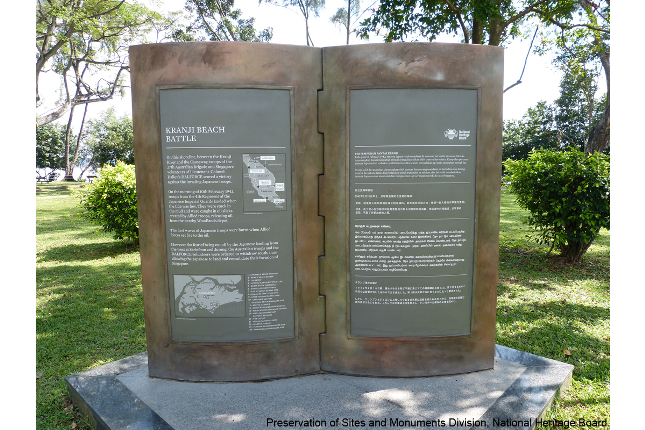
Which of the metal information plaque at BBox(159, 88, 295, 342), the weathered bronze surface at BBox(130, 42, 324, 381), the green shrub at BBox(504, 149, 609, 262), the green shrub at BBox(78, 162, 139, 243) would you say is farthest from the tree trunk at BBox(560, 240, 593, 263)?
the green shrub at BBox(78, 162, 139, 243)

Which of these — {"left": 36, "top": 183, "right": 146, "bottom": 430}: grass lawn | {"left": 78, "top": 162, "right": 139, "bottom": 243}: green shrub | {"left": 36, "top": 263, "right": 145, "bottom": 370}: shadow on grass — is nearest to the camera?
{"left": 36, "top": 183, "right": 146, "bottom": 430}: grass lawn

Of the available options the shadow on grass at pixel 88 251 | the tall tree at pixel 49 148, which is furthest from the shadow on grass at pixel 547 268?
the tall tree at pixel 49 148

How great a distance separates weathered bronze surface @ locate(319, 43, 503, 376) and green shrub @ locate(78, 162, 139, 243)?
7485 millimetres

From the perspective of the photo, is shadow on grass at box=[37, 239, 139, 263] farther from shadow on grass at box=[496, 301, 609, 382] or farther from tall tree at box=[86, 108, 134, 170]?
tall tree at box=[86, 108, 134, 170]

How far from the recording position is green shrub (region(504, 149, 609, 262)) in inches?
293

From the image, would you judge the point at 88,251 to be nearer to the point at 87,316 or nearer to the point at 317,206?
the point at 87,316

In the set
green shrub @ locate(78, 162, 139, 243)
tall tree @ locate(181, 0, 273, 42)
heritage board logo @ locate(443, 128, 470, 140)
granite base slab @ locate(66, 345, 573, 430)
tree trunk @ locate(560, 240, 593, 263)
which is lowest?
granite base slab @ locate(66, 345, 573, 430)

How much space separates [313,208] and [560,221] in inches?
241

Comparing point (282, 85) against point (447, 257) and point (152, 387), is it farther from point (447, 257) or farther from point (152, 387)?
point (152, 387)

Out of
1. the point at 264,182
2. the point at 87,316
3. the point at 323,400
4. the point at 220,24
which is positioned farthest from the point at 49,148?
the point at 323,400

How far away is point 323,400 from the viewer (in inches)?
131

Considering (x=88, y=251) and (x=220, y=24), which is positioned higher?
(x=220, y=24)

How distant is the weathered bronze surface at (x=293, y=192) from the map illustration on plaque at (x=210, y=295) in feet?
0.51

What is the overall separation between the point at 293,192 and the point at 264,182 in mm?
264
